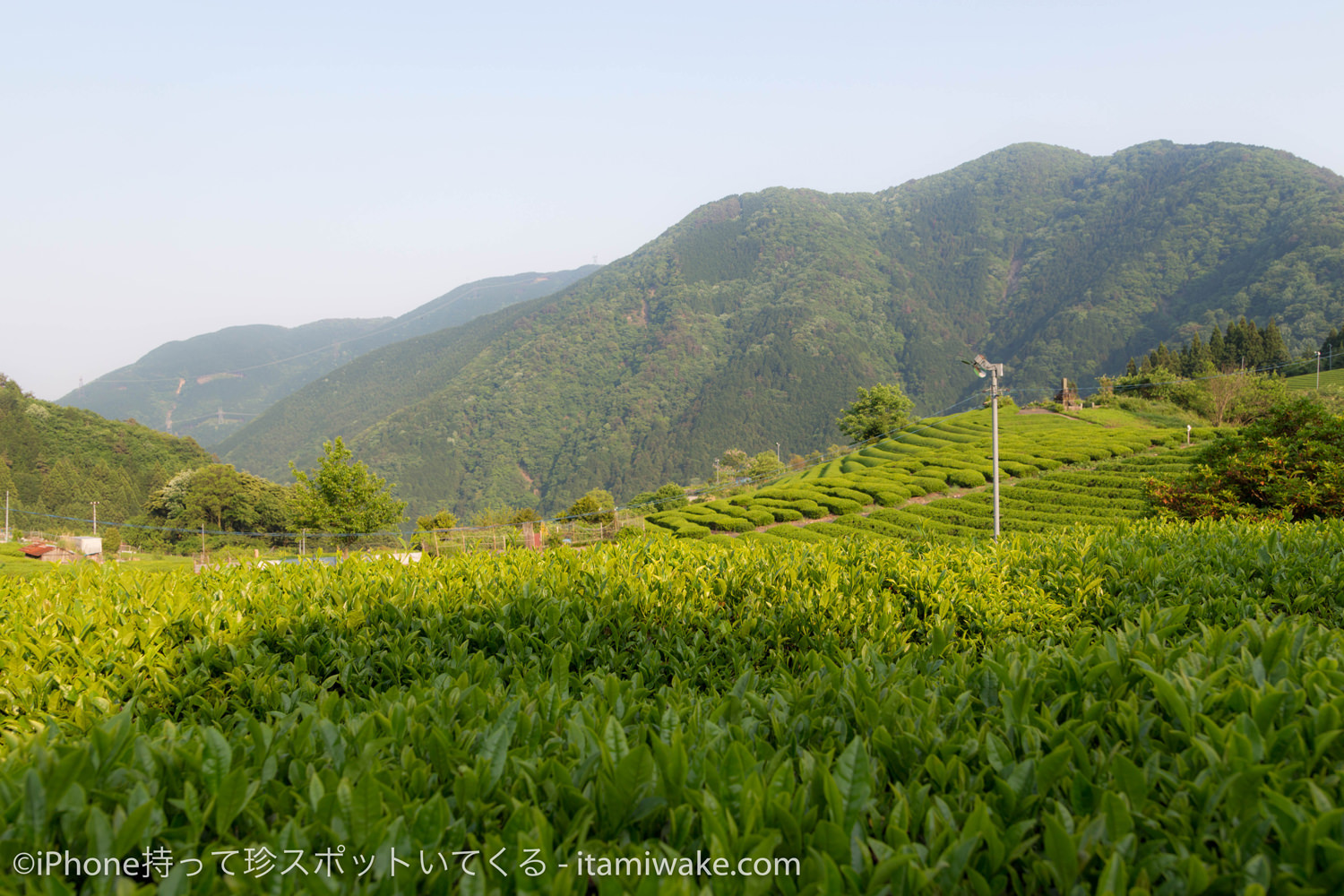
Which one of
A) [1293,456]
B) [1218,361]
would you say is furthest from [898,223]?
[1293,456]

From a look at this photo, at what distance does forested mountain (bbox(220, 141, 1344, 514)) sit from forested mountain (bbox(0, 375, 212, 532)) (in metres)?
37.4

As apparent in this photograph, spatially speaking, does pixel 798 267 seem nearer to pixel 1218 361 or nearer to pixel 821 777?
pixel 1218 361

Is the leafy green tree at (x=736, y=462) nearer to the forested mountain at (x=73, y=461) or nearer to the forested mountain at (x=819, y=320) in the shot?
the forested mountain at (x=819, y=320)

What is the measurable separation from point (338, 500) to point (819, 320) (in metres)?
123

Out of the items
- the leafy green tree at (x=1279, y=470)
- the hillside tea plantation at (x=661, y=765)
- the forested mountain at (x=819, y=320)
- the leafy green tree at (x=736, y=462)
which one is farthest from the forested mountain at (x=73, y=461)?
the leafy green tree at (x=1279, y=470)

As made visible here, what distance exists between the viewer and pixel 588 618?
300cm

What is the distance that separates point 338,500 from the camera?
31.2 m

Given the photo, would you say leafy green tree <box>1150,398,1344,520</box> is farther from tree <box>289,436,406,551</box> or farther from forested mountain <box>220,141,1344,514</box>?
forested mountain <box>220,141,1344,514</box>

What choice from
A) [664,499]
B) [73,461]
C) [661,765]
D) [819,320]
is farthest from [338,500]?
[819,320]

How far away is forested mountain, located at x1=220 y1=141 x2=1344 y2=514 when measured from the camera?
106750 mm

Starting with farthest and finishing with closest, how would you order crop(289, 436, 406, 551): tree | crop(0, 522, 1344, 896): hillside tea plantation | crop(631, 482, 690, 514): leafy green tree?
crop(631, 482, 690, 514): leafy green tree → crop(289, 436, 406, 551): tree → crop(0, 522, 1344, 896): hillside tea plantation

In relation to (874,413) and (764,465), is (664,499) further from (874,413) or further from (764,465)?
(764,465)

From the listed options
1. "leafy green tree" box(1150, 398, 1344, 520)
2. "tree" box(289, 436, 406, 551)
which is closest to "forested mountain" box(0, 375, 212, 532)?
"tree" box(289, 436, 406, 551)

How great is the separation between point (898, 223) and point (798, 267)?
40851 millimetres
